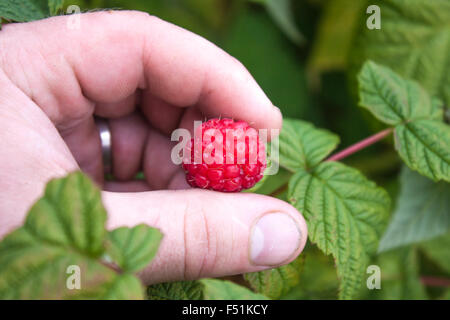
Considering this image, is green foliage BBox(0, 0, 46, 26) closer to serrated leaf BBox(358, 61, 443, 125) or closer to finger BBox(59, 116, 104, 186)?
finger BBox(59, 116, 104, 186)

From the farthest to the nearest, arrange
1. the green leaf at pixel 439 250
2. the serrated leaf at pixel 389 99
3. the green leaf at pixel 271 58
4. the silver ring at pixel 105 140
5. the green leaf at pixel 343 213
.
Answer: the green leaf at pixel 271 58
the green leaf at pixel 439 250
the silver ring at pixel 105 140
the serrated leaf at pixel 389 99
the green leaf at pixel 343 213

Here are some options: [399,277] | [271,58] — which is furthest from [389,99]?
[271,58]

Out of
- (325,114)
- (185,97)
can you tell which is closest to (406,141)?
(185,97)

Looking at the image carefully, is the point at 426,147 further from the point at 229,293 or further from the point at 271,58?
the point at 271,58

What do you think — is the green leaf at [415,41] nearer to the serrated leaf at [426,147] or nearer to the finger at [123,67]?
the serrated leaf at [426,147]

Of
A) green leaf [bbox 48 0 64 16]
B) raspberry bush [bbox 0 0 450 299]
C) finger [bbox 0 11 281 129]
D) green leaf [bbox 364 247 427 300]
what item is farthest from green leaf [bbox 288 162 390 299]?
green leaf [bbox 48 0 64 16]

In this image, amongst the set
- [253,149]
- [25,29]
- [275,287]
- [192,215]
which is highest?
[25,29]

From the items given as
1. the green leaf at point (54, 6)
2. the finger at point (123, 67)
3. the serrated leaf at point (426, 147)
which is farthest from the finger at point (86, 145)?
the serrated leaf at point (426, 147)
